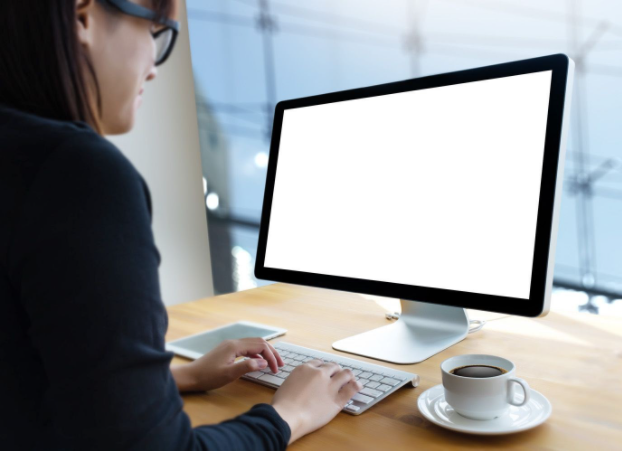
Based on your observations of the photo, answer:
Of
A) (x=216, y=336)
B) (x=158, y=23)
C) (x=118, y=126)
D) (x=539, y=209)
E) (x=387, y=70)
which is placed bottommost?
(x=216, y=336)

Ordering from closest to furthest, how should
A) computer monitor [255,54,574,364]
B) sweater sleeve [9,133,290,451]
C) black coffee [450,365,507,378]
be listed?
sweater sleeve [9,133,290,451], black coffee [450,365,507,378], computer monitor [255,54,574,364]

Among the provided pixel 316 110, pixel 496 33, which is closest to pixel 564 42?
pixel 496 33

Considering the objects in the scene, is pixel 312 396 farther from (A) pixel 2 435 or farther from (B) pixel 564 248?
(B) pixel 564 248

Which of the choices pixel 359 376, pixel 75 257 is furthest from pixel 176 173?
pixel 75 257

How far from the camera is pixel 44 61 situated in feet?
1.67

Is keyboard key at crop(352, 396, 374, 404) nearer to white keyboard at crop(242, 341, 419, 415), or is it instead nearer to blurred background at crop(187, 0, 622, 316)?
white keyboard at crop(242, 341, 419, 415)

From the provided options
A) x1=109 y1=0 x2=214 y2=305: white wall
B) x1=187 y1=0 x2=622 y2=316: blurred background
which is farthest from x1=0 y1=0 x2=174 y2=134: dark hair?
x1=109 y1=0 x2=214 y2=305: white wall

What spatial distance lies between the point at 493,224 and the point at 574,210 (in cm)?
155

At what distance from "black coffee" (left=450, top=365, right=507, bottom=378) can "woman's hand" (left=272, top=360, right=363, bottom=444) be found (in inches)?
5.6

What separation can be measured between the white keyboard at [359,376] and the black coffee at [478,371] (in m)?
0.11

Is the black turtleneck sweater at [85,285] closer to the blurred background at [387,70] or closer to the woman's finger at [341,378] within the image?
the woman's finger at [341,378]

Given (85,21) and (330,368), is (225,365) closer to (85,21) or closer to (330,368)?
(330,368)

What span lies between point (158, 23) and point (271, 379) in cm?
51

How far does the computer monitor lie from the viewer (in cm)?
77
